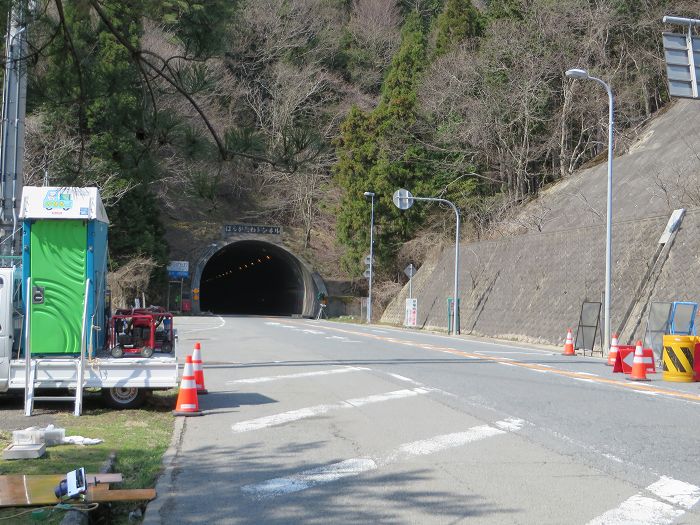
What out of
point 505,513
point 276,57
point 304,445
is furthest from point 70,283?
point 276,57

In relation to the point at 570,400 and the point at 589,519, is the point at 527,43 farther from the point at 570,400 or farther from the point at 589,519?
the point at 589,519

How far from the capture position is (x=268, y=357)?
2083 centimetres

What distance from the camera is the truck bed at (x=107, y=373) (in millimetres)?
11211

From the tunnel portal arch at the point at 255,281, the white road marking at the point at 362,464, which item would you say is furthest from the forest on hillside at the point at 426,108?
the white road marking at the point at 362,464

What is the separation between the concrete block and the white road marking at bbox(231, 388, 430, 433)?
260 cm

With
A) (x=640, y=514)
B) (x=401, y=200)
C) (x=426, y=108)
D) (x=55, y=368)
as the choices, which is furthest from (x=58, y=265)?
(x=426, y=108)

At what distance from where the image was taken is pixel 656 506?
661cm

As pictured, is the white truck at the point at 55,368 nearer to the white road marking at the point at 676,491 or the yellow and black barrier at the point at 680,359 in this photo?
the white road marking at the point at 676,491

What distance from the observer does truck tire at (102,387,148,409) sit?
11.9 m

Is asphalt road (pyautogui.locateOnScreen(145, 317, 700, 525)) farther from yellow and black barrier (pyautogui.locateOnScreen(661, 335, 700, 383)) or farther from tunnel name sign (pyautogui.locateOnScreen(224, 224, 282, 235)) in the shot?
tunnel name sign (pyautogui.locateOnScreen(224, 224, 282, 235))

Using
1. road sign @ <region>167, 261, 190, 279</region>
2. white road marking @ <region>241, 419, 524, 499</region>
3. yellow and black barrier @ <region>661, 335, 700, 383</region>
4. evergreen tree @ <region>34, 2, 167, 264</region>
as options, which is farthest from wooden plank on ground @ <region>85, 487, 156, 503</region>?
road sign @ <region>167, 261, 190, 279</region>

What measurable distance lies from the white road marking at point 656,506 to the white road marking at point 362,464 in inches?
95.4

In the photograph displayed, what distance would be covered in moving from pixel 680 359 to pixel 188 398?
10.1m

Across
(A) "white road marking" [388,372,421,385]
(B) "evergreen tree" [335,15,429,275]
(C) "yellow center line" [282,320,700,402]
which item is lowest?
(A) "white road marking" [388,372,421,385]
